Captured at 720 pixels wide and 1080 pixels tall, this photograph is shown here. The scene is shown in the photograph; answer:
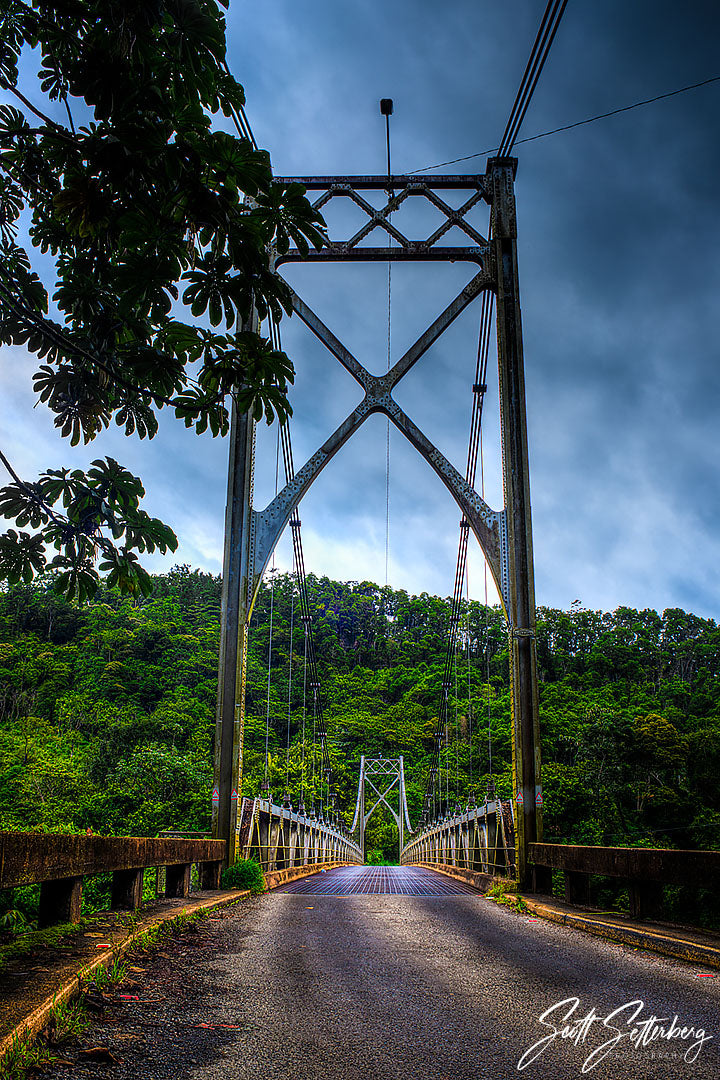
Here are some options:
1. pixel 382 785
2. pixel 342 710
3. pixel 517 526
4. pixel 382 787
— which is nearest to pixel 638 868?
pixel 517 526

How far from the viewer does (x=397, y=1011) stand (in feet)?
7.34

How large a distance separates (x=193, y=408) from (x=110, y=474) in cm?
44

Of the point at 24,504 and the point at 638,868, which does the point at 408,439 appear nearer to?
the point at 638,868

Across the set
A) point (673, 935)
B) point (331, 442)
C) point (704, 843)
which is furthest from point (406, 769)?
point (673, 935)

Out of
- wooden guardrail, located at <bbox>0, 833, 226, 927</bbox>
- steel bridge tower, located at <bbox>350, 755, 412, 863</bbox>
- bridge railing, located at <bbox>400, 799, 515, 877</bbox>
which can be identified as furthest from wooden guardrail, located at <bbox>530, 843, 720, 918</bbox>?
steel bridge tower, located at <bbox>350, 755, 412, 863</bbox>

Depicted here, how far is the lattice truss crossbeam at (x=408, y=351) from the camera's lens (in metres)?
8.27

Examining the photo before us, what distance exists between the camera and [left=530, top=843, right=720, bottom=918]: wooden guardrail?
10.7 feet

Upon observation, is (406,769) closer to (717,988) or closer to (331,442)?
(331,442)

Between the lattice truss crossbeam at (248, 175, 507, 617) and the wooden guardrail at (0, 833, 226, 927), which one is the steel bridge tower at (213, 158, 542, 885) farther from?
the wooden guardrail at (0, 833, 226, 927)

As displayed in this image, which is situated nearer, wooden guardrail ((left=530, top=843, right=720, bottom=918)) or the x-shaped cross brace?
wooden guardrail ((left=530, top=843, right=720, bottom=918))

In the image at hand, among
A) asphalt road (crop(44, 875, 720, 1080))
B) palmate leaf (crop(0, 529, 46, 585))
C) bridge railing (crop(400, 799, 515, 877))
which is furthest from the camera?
bridge railing (crop(400, 799, 515, 877))

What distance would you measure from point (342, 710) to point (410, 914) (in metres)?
44.8

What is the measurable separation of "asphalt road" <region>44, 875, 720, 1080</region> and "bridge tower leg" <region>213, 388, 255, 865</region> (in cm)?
367

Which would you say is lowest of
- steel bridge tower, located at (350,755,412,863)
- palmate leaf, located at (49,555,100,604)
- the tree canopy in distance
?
steel bridge tower, located at (350,755,412,863)
